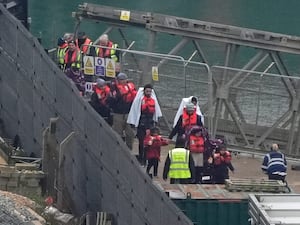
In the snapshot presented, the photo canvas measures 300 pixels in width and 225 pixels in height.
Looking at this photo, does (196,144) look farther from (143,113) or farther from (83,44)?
(83,44)

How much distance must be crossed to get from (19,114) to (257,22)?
131ft

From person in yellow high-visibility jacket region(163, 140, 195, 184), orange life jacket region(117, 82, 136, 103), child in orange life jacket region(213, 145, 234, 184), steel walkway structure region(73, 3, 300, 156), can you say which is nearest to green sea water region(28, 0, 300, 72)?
steel walkway structure region(73, 3, 300, 156)

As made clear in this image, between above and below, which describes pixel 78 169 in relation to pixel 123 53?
below

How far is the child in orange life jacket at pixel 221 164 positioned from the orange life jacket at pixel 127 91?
8.20ft

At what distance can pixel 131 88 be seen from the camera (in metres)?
19.8

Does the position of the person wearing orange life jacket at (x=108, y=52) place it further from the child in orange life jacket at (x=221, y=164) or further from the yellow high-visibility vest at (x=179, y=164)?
the yellow high-visibility vest at (x=179, y=164)

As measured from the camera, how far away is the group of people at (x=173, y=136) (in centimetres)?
1781

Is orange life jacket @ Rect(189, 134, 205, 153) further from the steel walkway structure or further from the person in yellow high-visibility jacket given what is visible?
the steel walkway structure

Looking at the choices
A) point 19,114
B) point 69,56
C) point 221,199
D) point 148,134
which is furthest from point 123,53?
point 221,199

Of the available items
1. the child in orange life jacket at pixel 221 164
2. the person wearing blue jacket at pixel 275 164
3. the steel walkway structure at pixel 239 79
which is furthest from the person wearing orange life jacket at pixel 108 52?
the person wearing blue jacket at pixel 275 164

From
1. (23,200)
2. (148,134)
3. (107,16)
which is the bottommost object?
(23,200)

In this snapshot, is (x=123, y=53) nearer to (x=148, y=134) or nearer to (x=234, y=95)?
Result: (x=234, y=95)

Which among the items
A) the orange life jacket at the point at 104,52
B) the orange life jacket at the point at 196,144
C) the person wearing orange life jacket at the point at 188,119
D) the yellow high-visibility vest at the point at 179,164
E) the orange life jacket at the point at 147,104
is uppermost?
the orange life jacket at the point at 104,52

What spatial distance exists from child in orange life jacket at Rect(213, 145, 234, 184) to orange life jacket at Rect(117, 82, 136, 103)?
8.20ft
